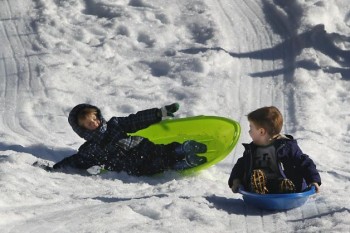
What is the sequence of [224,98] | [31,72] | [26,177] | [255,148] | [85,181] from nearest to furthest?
[255,148] → [26,177] → [85,181] → [224,98] → [31,72]

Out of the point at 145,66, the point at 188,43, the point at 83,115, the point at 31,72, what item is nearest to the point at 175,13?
the point at 188,43

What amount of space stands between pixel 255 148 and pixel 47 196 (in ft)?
4.20

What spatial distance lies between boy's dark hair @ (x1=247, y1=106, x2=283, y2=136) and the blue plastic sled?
1.27 feet

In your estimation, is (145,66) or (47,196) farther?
(145,66)

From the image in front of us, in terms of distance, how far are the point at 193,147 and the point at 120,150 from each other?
0.55m

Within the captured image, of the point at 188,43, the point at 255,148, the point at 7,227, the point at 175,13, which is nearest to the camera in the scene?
the point at 7,227

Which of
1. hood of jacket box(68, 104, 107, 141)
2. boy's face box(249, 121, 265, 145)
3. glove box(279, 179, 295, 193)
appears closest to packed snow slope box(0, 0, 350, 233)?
glove box(279, 179, 295, 193)

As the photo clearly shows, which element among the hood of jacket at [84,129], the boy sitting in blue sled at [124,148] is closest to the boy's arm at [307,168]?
the boy sitting in blue sled at [124,148]

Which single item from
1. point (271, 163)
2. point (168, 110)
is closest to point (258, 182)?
point (271, 163)

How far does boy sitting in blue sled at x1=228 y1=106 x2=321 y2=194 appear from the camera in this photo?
4164 millimetres

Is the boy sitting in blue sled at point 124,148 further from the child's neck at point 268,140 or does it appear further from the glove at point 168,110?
the child's neck at point 268,140

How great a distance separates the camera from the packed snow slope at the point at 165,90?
3963 millimetres

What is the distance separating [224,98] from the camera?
730 centimetres

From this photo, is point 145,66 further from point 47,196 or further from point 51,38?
point 47,196
